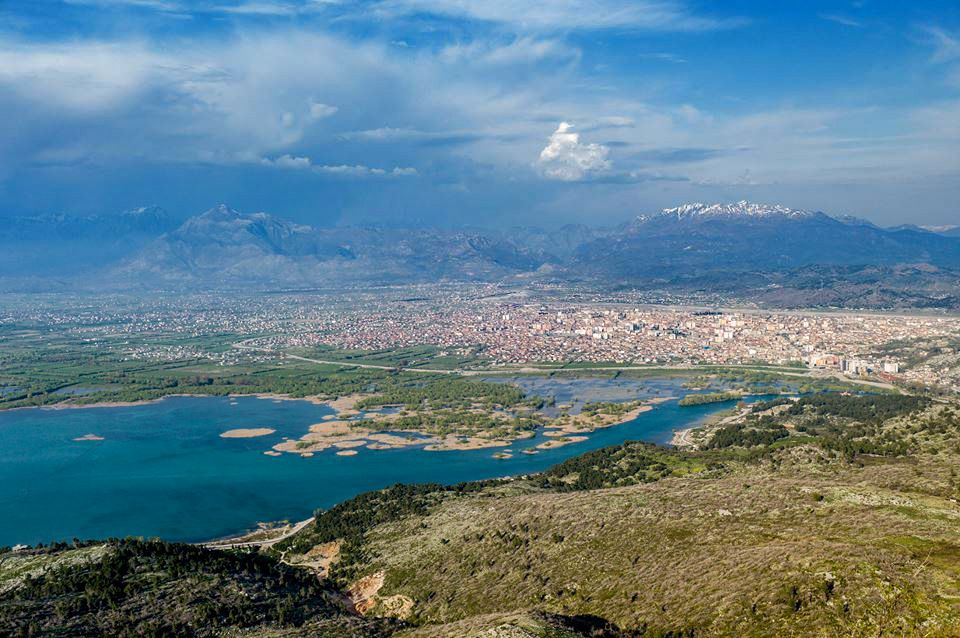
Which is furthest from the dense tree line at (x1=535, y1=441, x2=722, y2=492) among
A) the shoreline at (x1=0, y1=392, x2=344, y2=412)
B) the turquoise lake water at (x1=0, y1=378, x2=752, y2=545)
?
the shoreline at (x1=0, y1=392, x2=344, y2=412)

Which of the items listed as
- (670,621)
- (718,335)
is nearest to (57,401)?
(670,621)

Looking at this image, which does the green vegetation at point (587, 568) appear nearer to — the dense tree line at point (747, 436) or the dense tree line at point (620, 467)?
the dense tree line at point (620, 467)

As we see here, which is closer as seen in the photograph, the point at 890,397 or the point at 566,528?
the point at 566,528

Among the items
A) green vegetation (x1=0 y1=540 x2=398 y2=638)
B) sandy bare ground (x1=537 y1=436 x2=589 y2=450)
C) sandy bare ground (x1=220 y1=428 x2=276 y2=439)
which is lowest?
sandy bare ground (x1=537 y1=436 x2=589 y2=450)

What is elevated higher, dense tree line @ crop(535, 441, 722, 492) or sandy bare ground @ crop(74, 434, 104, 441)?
dense tree line @ crop(535, 441, 722, 492)

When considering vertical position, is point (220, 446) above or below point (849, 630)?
below

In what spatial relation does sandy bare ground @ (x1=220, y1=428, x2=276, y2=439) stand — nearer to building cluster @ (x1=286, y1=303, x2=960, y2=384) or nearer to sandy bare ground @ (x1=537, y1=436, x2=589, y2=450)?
sandy bare ground @ (x1=537, y1=436, x2=589, y2=450)

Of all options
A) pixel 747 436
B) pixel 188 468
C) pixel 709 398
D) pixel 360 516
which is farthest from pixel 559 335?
pixel 360 516

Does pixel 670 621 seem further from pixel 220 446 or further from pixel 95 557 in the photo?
pixel 220 446
